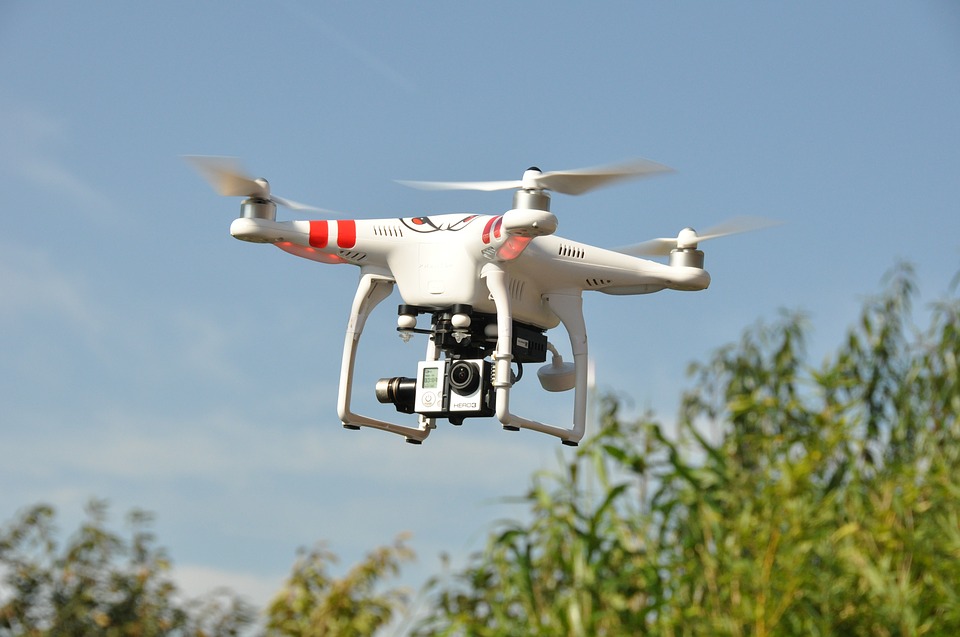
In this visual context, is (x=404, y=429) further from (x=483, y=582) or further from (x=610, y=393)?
(x=483, y=582)

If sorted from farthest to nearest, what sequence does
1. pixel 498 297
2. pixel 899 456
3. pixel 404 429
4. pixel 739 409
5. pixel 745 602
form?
pixel 404 429
pixel 498 297
pixel 899 456
pixel 739 409
pixel 745 602

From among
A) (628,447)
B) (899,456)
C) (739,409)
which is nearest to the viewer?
(628,447)

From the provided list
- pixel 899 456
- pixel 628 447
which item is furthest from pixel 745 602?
pixel 899 456

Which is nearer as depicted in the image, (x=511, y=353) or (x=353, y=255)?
(x=511, y=353)

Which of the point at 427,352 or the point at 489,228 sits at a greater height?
the point at 489,228

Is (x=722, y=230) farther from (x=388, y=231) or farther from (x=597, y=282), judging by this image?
(x=388, y=231)

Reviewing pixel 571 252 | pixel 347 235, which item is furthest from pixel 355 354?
pixel 571 252

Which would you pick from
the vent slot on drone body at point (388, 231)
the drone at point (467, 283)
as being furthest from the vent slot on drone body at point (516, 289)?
the vent slot on drone body at point (388, 231)
